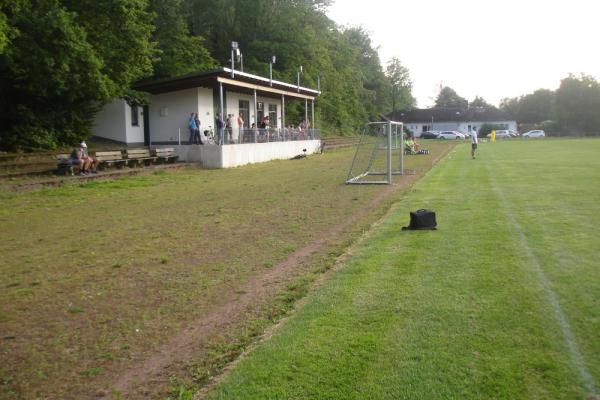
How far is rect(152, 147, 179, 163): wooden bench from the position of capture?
24.8 m

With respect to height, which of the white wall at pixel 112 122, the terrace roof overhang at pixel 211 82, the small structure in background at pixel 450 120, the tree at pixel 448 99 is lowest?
the white wall at pixel 112 122

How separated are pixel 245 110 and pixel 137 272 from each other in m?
28.7

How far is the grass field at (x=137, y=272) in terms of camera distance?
4.50 meters

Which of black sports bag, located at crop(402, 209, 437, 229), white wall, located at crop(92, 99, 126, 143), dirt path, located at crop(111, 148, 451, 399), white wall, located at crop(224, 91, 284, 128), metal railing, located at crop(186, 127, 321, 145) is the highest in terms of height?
white wall, located at crop(224, 91, 284, 128)

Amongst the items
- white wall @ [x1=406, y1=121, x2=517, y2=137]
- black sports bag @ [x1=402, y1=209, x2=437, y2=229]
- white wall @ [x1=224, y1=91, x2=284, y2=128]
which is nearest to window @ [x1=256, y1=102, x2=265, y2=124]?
white wall @ [x1=224, y1=91, x2=284, y2=128]

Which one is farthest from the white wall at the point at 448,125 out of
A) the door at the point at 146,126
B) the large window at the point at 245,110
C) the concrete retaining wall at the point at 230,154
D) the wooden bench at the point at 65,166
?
the wooden bench at the point at 65,166

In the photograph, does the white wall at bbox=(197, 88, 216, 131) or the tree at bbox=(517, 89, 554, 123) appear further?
the tree at bbox=(517, 89, 554, 123)

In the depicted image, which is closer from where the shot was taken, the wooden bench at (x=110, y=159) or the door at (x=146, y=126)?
the wooden bench at (x=110, y=159)

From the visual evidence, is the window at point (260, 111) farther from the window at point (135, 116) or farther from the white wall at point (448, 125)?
the white wall at point (448, 125)

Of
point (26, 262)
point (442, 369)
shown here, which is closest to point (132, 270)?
point (26, 262)

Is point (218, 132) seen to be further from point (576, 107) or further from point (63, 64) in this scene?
point (576, 107)

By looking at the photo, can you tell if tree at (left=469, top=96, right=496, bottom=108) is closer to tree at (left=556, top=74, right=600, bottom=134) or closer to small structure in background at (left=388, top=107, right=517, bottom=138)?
small structure in background at (left=388, top=107, right=517, bottom=138)

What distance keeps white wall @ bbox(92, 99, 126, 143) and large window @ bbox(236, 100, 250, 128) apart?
765 centimetres

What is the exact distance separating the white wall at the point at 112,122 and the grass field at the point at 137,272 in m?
15.0
